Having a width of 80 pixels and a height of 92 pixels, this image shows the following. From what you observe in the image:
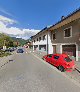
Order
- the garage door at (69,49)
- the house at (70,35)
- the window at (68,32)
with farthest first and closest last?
the window at (68,32)
the garage door at (69,49)
the house at (70,35)

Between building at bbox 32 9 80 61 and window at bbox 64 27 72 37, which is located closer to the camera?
building at bbox 32 9 80 61

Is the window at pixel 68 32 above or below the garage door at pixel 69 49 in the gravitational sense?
above

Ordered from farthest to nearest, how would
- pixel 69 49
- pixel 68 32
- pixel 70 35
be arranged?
pixel 69 49, pixel 68 32, pixel 70 35

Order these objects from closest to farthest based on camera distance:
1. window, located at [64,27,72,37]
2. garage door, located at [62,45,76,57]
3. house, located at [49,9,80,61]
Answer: house, located at [49,9,80,61] < garage door, located at [62,45,76,57] < window, located at [64,27,72,37]

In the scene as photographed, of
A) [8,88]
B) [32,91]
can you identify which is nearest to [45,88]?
[32,91]

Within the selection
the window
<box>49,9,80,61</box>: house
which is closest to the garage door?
<box>49,9,80,61</box>: house

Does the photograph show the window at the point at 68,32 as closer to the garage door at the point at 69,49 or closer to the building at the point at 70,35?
the building at the point at 70,35

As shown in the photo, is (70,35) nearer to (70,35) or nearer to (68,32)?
(70,35)

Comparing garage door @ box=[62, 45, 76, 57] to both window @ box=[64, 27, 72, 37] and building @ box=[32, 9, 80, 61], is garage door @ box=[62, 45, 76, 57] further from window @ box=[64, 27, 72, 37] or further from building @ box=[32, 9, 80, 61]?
window @ box=[64, 27, 72, 37]

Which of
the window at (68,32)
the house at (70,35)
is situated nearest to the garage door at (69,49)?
the house at (70,35)

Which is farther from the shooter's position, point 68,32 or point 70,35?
point 68,32

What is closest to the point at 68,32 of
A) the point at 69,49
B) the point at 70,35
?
the point at 70,35

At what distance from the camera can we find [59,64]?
1554 centimetres

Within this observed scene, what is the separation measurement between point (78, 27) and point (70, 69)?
840cm
